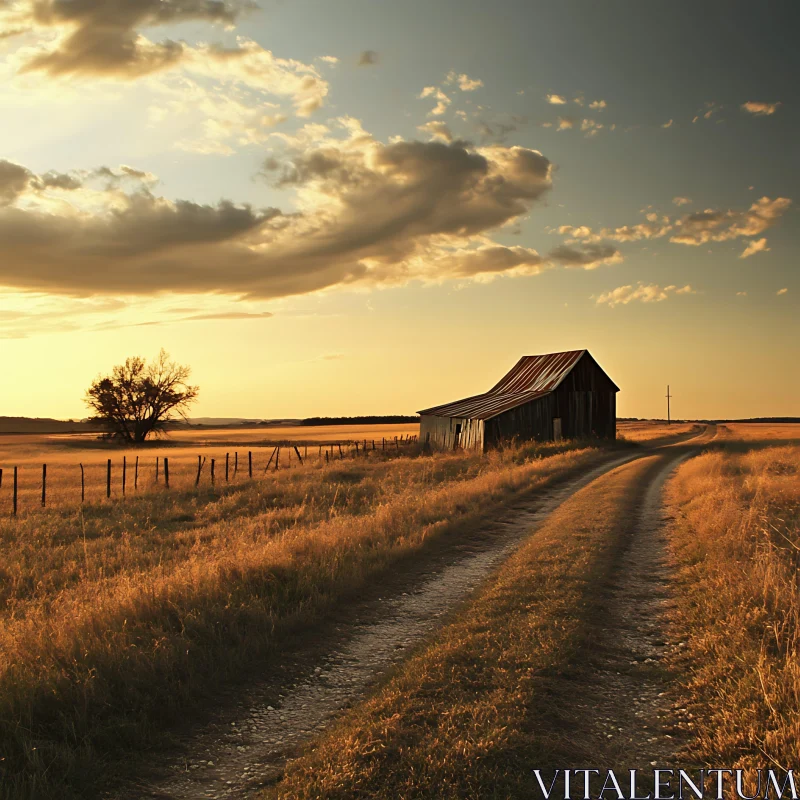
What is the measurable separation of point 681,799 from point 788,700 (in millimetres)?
1590

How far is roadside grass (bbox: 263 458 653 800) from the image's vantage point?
14.1 ft

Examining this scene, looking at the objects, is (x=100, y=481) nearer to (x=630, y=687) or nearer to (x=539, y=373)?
(x=539, y=373)

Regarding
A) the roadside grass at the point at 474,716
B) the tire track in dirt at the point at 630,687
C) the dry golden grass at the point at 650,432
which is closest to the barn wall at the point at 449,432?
the dry golden grass at the point at 650,432

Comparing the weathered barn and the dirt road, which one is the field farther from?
the weathered barn

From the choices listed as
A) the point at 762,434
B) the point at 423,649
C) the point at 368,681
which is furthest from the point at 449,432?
the point at 762,434

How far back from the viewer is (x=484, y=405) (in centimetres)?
4184

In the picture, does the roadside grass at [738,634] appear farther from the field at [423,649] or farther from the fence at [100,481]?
the fence at [100,481]

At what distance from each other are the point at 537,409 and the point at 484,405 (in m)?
3.99

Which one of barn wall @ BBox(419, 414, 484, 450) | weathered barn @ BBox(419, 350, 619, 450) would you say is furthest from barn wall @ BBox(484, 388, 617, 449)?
barn wall @ BBox(419, 414, 484, 450)

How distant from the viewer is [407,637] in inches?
288

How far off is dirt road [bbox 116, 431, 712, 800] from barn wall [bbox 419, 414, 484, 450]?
26.3 meters

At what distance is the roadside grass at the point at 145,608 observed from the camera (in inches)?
205

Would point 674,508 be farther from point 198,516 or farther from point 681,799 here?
point 198,516

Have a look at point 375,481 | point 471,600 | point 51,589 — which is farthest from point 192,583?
point 375,481
